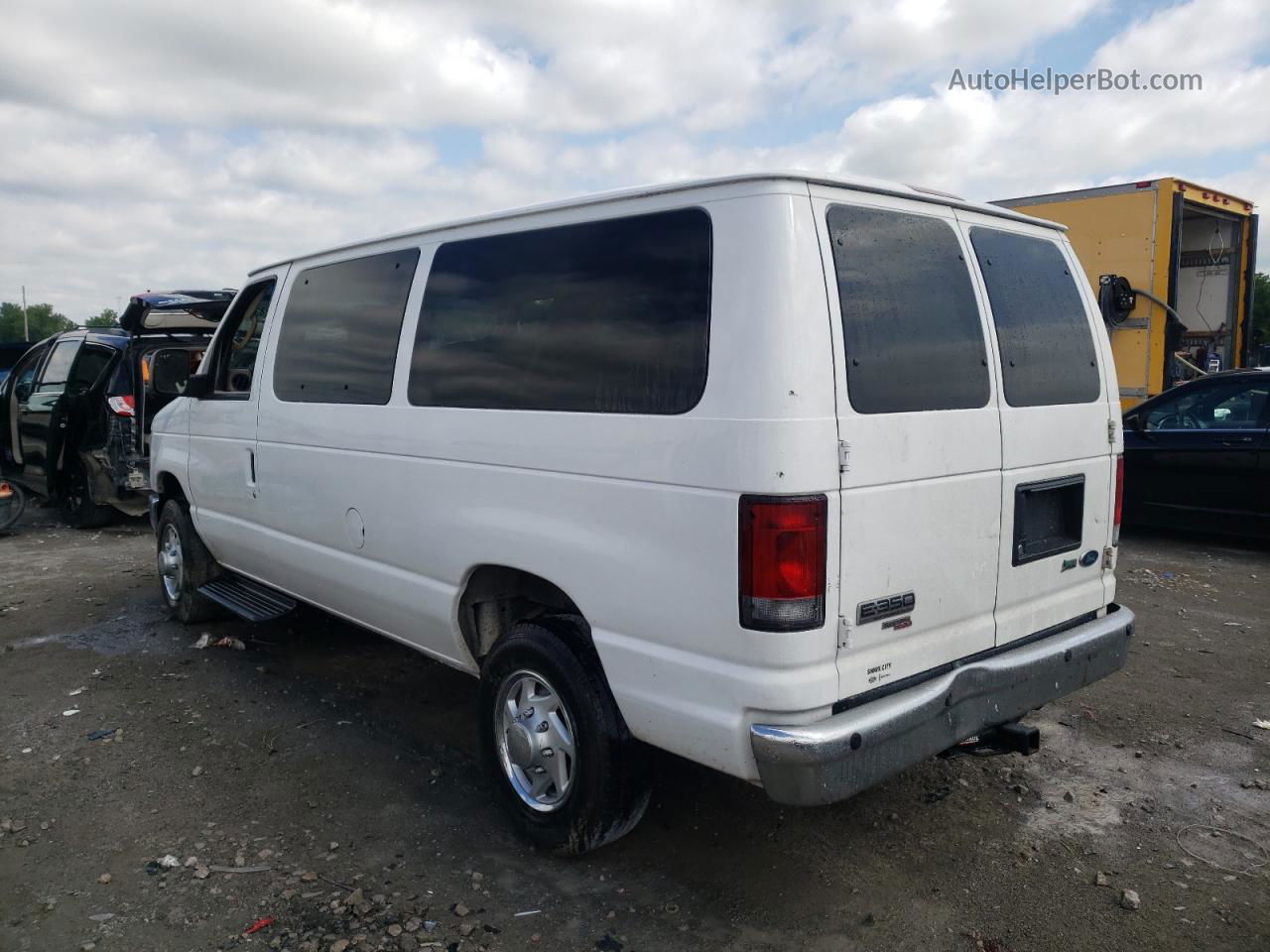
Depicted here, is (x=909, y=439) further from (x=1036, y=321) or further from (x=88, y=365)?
(x=88, y=365)

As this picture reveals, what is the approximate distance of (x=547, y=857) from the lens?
3.46 m

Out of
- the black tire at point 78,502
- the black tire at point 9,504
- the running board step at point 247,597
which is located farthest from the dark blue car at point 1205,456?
the black tire at point 9,504

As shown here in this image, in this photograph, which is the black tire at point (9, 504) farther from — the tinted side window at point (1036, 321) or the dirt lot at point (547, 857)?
the tinted side window at point (1036, 321)

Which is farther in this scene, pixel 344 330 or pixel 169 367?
pixel 169 367

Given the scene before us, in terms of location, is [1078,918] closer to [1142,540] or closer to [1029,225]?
[1029,225]

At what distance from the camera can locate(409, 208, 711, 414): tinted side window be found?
291cm

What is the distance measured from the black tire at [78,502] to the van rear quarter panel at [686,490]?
7.88 m

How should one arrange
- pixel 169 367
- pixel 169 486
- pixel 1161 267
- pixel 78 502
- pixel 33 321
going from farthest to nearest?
pixel 33 321 → pixel 78 502 → pixel 1161 267 → pixel 169 367 → pixel 169 486

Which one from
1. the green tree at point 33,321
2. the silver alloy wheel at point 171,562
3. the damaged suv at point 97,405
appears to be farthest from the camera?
the green tree at point 33,321

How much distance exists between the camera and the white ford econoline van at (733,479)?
2695mm

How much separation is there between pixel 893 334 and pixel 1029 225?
1.17 metres

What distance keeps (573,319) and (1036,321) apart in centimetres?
170

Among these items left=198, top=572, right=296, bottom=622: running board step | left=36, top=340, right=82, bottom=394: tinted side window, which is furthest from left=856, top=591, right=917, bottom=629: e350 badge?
left=36, top=340, right=82, bottom=394: tinted side window

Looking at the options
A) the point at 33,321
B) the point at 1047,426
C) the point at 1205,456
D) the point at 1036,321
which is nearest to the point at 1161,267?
the point at 1205,456
